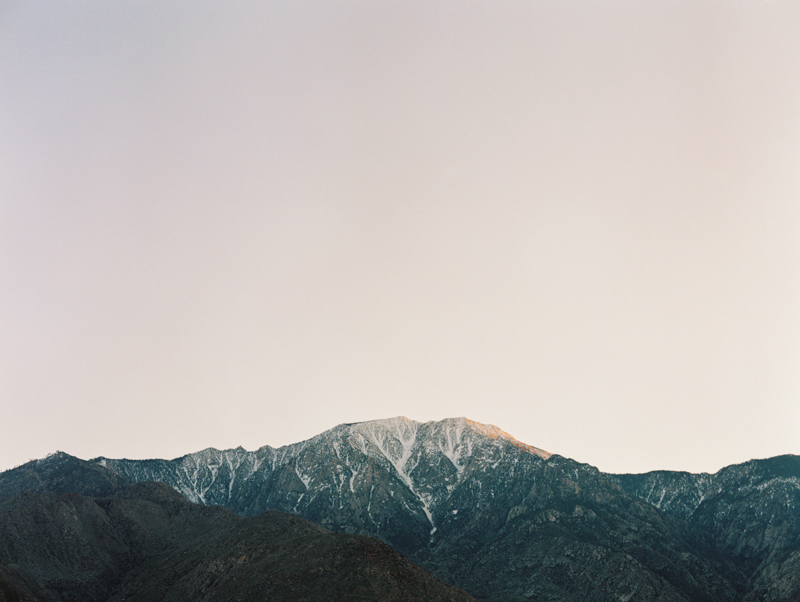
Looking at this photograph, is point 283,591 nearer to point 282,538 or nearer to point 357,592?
point 357,592

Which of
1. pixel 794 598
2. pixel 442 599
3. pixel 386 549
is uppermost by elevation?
pixel 386 549

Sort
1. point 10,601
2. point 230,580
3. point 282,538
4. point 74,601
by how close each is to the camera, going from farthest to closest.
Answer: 1. point 282,538
2. point 74,601
3. point 230,580
4. point 10,601

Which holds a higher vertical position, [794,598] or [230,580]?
[230,580]

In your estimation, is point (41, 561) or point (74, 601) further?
point (41, 561)

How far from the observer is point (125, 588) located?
197 m

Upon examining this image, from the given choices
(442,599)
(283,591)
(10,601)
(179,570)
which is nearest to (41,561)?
(179,570)

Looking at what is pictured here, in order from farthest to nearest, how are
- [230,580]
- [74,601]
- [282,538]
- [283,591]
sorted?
[282,538]
[74,601]
[230,580]
[283,591]

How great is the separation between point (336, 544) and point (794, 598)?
134478mm

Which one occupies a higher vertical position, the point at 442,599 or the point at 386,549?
the point at 386,549

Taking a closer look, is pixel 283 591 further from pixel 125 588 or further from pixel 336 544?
pixel 125 588

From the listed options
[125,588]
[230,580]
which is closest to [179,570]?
[125,588]

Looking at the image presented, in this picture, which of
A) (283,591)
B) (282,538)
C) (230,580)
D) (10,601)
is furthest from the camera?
(282,538)

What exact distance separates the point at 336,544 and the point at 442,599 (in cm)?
3222

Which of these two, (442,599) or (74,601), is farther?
(74,601)
